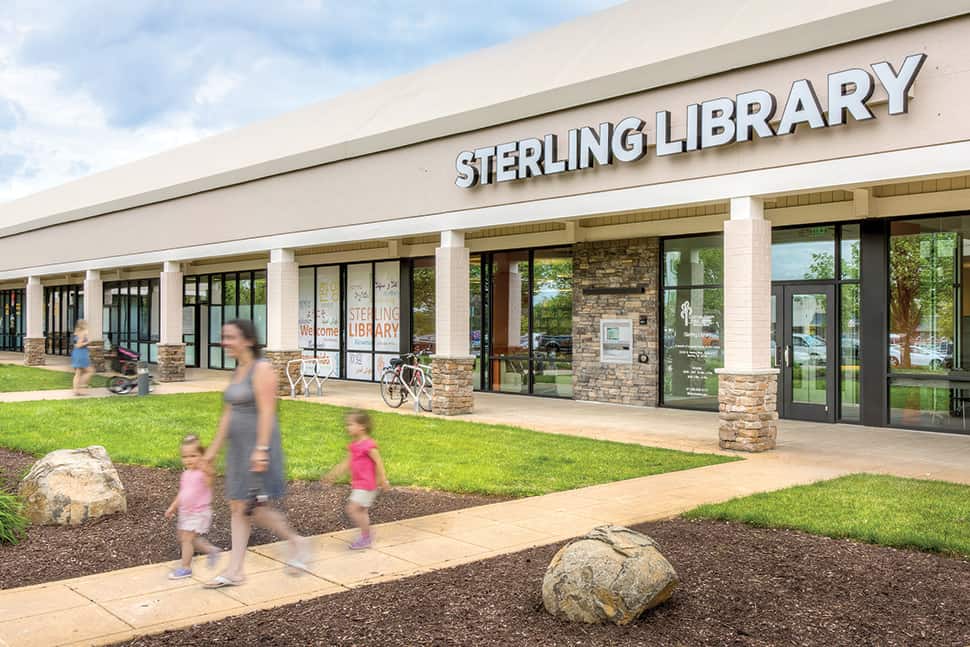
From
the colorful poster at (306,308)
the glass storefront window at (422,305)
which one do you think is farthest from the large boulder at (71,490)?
the colorful poster at (306,308)

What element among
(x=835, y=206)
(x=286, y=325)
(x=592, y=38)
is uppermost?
(x=592, y=38)

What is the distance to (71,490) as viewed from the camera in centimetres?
756

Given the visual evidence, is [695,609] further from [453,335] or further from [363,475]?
[453,335]

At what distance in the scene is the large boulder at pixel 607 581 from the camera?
5039 mm

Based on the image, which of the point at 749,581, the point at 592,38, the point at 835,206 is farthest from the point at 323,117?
the point at 749,581

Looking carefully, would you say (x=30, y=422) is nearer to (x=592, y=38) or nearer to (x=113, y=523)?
(x=113, y=523)

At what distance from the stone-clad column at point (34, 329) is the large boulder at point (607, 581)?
31724 millimetres

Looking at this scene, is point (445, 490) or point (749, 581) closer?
point (749, 581)

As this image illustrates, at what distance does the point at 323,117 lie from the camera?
72.4 feet

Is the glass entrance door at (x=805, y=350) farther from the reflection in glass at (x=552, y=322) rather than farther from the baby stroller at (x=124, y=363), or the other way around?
the baby stroller at (x=124, y=363)

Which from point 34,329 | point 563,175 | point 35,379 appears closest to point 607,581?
point 563,175

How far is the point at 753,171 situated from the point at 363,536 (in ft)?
26.5

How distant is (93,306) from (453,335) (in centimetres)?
1753

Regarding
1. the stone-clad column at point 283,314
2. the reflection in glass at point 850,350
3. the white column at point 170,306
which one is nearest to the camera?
the reflection in glass at point 850,350
